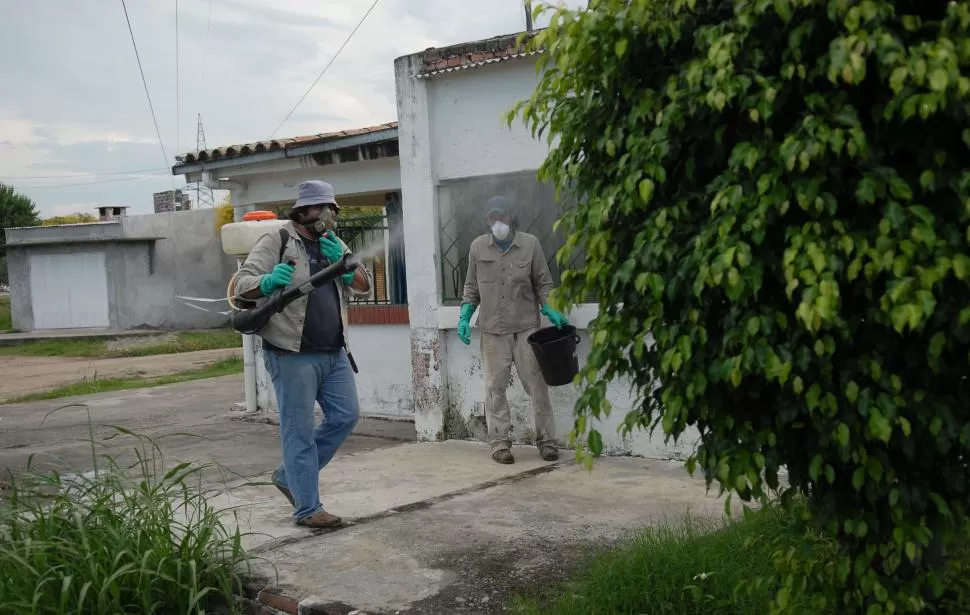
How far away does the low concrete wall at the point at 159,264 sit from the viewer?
26.5 metres

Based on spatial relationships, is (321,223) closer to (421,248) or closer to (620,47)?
(421,248)

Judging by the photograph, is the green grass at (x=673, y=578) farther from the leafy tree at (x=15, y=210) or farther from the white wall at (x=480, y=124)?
the leafy tree at (x=15, y=210)

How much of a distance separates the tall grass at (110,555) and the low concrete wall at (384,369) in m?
4.56

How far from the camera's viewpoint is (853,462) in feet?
8.43

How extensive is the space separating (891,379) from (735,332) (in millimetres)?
392

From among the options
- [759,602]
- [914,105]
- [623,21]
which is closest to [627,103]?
[623,21]

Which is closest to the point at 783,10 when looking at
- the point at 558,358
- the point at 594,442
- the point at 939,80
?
the point at 939,80

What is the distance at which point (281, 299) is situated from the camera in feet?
16.4

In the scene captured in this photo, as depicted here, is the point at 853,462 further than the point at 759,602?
No

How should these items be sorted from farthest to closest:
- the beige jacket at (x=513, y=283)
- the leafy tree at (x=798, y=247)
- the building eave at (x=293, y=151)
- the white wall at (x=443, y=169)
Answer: the building eave at (x=293, y=151) → the white wall at (x=443, y=169) → the beige jacket at (x=513, y=283) → the leafy tree at (x=798, y=247)

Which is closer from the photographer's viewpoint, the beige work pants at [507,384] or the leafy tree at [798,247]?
the leafy tree at [798,247]

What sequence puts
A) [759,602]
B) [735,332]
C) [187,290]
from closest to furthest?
[735,332], [759,602], [187,290]

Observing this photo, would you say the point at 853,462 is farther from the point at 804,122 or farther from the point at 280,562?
the point at 280,562

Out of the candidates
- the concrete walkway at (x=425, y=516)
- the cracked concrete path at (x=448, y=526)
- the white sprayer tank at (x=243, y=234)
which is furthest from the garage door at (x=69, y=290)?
the cracked concrete path at (x=448, y=526)
